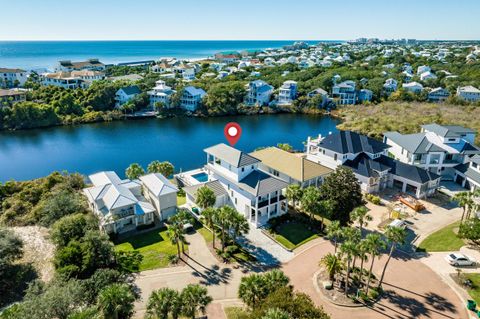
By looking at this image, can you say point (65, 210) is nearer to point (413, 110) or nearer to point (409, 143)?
point (409, 143)

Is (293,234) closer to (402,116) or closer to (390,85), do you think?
(402,116)

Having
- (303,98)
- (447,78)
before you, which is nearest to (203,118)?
(303,98)

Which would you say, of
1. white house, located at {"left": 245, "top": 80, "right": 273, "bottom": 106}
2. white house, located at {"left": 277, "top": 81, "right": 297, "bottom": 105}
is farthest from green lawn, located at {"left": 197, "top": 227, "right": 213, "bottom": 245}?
white house, located at {"left": 277, "top": 81, "right": 297, "bottom": 105}

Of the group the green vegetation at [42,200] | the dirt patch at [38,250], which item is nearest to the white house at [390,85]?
the green vegetation at [42,200]

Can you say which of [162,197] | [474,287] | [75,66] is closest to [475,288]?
[474,287]

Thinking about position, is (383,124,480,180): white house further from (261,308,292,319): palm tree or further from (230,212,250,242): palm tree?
(261,308,292,319): palm tree

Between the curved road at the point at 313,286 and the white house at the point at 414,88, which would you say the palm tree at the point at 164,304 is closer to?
the curved road at the point at 313,286
